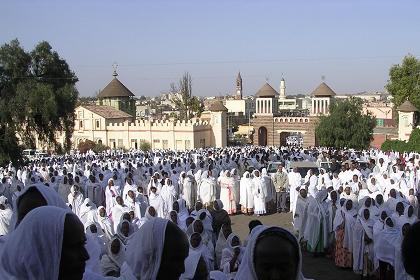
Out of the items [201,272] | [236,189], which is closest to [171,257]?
[201,272]

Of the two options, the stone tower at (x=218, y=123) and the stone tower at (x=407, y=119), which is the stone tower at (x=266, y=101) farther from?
the stone tower at (x=407, y=119)

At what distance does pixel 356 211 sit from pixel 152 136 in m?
35.3

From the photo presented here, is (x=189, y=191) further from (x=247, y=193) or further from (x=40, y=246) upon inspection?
(x=40, y=246)

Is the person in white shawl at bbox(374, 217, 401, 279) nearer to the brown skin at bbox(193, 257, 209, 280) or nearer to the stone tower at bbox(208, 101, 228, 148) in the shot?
the brown skin at bbox(193, 257, 209, 280)

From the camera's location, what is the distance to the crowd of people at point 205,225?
211 cm

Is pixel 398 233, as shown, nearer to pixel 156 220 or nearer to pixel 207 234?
pixel 207 234

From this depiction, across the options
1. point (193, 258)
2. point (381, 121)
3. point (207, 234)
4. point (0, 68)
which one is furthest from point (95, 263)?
point (381, 121)

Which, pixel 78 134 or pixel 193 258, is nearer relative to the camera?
pixel 193 258

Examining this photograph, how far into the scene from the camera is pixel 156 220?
273 centimetres

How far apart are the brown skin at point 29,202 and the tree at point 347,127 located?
3237cm

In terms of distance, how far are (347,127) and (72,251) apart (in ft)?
110

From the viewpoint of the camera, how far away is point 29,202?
295 centimetres

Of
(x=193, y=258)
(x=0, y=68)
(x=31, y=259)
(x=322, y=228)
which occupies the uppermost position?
(x=0, y=68)

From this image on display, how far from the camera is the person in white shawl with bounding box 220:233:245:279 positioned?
5.96 meters
